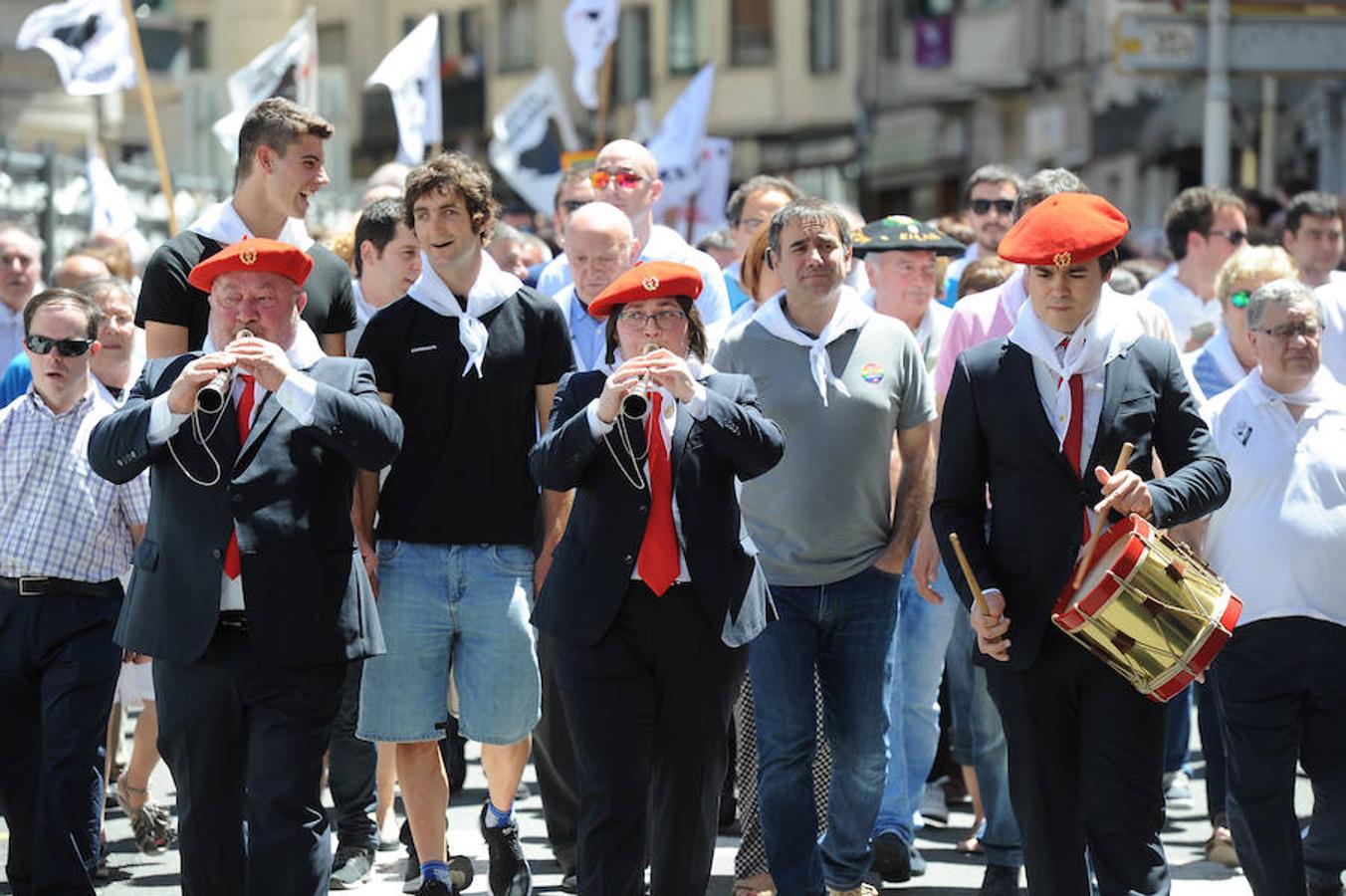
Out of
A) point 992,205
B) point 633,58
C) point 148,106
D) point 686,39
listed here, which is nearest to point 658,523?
point 992,205

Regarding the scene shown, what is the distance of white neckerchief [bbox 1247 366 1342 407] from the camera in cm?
775

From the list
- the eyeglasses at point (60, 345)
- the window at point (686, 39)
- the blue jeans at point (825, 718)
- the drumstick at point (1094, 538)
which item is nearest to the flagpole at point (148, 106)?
the eyeglasses at point (60, 345)

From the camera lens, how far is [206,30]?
52.6 metres

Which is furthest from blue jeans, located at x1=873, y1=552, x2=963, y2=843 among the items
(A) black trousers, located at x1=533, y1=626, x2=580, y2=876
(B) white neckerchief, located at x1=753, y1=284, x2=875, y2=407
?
(B) white neckerchief, located at x1=753, y1=284, x2=875, y2=407

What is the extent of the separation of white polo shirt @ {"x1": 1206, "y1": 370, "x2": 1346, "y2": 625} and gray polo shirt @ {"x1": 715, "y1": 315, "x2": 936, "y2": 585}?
1087mm

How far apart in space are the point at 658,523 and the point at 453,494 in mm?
1039

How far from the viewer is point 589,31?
19031mm

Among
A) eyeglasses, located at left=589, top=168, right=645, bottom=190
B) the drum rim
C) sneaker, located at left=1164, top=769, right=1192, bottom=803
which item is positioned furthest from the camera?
sneaker, located at left=1164, top=769, right=1192, bottom=803

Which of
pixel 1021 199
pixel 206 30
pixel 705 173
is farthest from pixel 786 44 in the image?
pixel 1021 199

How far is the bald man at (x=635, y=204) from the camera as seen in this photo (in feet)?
31.4

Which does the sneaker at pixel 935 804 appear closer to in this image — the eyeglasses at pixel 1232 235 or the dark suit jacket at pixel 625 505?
the eyeglasses at pixel 1232 235

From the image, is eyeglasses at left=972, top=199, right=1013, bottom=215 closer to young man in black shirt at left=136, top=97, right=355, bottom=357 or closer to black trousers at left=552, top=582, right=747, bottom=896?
young man in black shirt at left=136, top=97, right=355, bottom=357

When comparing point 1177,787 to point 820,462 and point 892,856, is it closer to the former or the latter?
point 892,856

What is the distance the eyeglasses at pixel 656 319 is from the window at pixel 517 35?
4680 centimetres
